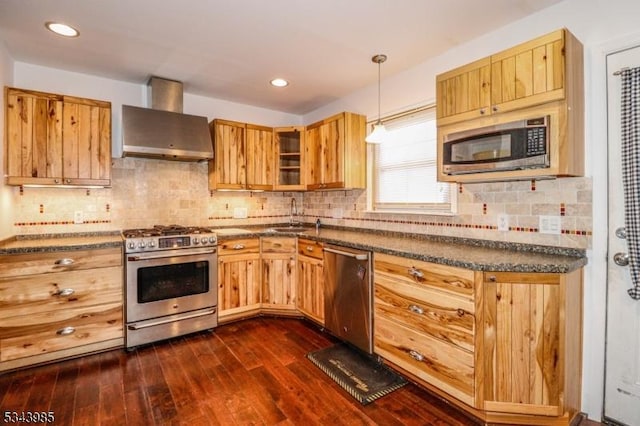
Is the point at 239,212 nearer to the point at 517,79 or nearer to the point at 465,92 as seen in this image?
the point at 465,92

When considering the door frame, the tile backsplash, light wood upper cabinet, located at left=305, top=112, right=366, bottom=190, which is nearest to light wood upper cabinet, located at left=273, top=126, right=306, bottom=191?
light wood upper cabinet, located at left=305, top=112, right=366, bottom=190

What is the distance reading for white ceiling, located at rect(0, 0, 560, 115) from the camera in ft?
6.81

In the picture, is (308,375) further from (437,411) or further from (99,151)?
(99,151)

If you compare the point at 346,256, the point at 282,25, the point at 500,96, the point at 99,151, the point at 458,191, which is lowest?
the point at 346,256

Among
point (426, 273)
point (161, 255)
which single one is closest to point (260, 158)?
point (161, 255)

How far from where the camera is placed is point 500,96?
201 cm

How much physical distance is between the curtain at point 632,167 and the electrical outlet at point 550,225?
0.33m

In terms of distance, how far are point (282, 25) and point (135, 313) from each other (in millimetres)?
2670

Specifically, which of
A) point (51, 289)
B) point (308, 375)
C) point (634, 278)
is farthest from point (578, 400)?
point (51, 289)

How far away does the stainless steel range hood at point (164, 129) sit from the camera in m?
3.00

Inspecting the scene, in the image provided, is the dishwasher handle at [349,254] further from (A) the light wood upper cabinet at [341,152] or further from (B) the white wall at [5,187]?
(B) the white wall at [5,187]

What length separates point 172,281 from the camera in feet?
9.91

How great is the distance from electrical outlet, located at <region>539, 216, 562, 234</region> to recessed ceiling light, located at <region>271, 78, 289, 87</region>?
263 cm

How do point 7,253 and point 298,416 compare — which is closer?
point 298,416
